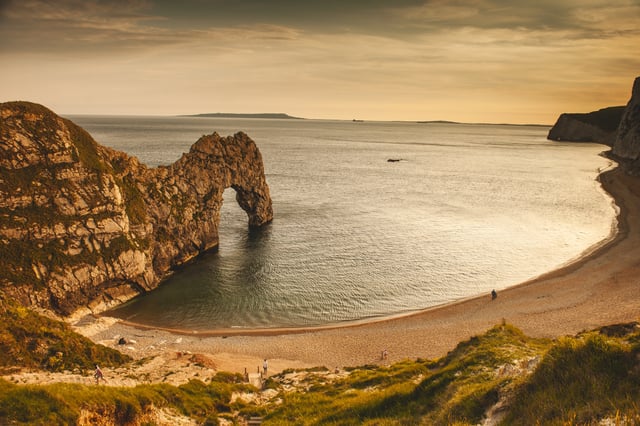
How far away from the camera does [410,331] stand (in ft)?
127

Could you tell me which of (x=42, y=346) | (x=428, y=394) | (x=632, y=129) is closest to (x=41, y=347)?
(x=42, y=346)

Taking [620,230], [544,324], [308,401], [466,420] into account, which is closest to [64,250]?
[308,401]

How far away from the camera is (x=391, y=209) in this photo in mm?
84750

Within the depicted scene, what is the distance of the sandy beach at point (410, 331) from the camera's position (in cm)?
3406

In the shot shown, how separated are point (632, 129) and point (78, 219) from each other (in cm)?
17756

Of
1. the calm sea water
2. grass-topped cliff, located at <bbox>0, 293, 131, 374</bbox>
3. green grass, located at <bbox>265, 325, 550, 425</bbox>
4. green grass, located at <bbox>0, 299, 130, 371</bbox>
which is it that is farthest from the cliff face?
grass-topped cliff, located at <bbox>0, 293, 131, 374</bbox>

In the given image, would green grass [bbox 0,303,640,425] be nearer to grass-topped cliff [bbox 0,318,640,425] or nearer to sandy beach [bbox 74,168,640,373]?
grass-topped cliff [bbox 0,318,640,425]

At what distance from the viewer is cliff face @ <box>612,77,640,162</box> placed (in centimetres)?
14048

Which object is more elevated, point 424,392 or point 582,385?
point 582,385

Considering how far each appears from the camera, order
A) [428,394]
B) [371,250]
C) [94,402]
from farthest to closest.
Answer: [371,250], [428,394], [94,402]

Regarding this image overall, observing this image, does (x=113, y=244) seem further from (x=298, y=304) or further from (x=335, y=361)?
(x=335, y=361)

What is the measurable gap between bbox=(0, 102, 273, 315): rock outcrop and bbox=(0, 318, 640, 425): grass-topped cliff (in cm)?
2198

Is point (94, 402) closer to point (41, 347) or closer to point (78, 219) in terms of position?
point (41, 347)

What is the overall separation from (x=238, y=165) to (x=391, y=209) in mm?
35481
